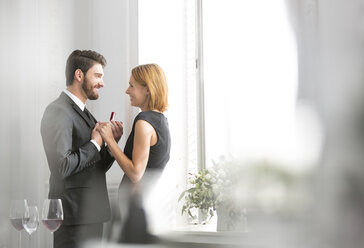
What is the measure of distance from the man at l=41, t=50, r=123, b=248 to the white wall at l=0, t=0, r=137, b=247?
18 cm

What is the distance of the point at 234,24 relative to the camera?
2.89m

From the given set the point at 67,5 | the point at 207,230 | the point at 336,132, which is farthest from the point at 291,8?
the point at 67,5

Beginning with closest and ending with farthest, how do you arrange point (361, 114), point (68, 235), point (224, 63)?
point (361, 114)
point (68, 235)
point (224, 63)

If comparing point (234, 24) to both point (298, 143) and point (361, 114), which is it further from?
point (361, 114)

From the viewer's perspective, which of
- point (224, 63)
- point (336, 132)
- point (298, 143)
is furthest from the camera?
point (224, 63)

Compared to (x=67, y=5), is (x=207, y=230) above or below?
below

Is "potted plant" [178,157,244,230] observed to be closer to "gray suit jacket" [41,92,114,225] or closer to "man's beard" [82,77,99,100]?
"gray suit jacket" [41,92,114,225]

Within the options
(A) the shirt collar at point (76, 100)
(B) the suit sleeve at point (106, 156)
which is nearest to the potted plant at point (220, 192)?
(B) the suit sleeve at point (106, 156)

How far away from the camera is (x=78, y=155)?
2701 mm

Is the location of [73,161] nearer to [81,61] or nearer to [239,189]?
[81,61]

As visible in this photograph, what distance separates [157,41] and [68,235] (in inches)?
48.2

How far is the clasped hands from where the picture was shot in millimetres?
2775

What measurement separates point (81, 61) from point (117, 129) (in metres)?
0.44

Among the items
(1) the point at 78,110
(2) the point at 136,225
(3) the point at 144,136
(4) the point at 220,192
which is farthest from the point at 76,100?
(4) the point at 220,192
